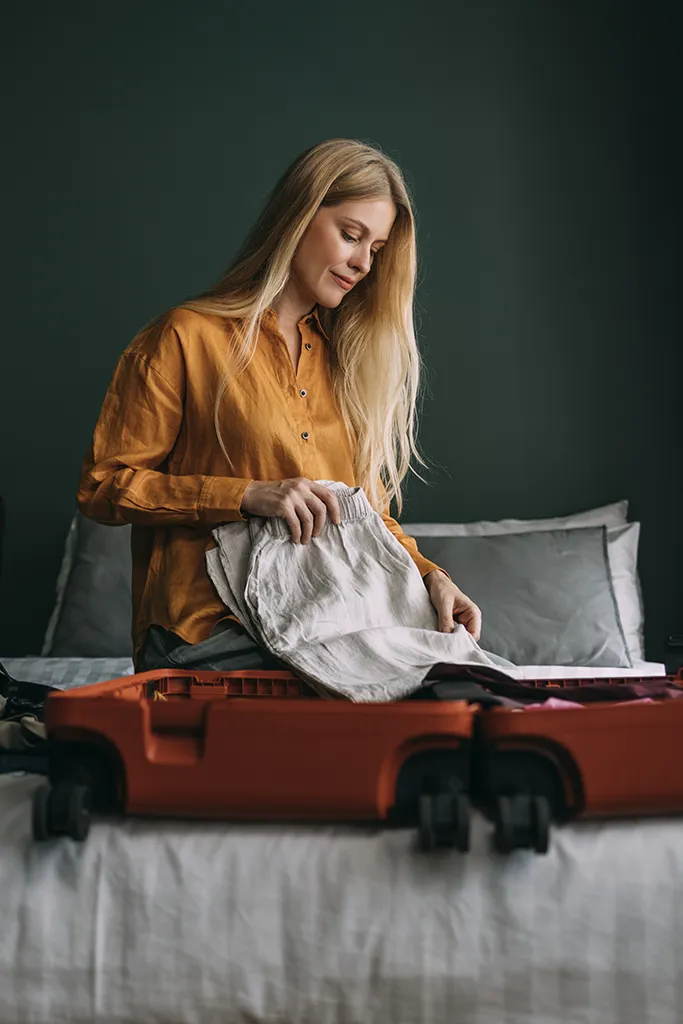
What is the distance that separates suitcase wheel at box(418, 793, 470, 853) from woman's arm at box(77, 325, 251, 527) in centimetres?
58

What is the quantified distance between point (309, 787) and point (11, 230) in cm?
266

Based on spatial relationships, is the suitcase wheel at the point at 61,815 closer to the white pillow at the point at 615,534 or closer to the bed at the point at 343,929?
the bed at the point at 343,929

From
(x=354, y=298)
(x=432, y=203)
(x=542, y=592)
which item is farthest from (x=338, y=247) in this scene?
(x=432, y=203)

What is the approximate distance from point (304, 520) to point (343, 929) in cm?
58

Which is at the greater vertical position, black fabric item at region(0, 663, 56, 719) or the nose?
the nose

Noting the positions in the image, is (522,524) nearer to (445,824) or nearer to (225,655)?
(225,655)

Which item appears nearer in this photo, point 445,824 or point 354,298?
point 445,824

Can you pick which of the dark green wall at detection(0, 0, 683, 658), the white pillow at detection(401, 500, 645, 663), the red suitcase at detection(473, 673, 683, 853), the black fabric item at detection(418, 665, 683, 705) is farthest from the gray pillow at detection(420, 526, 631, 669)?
the red suitcase at detection(473, 673, 683, 853)

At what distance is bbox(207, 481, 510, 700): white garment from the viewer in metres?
1.18

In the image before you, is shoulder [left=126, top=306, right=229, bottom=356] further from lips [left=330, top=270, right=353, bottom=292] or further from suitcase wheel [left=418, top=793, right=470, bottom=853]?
suitcase wheel [left=418, top=793, right=470, bottom=853]

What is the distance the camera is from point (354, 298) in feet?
5.62

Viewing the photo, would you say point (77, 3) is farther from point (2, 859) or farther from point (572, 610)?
point (2, 859)

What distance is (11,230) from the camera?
3.13 m

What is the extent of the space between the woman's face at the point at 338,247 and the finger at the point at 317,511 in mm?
385
